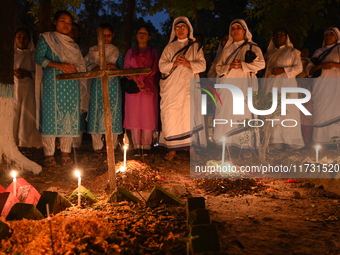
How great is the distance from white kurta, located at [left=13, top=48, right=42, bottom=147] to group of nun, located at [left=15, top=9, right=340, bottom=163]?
2 centimetres

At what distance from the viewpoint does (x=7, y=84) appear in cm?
496

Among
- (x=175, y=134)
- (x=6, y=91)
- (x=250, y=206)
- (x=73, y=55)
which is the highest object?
(x=73, y=55)

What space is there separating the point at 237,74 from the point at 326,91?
2241 mm

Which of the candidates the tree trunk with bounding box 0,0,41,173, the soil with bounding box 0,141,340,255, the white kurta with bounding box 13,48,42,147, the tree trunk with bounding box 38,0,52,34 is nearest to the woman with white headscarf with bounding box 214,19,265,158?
the soil with bounding box 0,141,340,255

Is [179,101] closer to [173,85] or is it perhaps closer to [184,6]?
[173,85]

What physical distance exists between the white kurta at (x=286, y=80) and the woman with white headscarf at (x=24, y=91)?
466cm

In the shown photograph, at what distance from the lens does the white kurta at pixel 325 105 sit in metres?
6.94

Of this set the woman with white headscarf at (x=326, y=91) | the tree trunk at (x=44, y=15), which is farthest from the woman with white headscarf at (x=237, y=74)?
the tree trunk at (x=44, y=15)

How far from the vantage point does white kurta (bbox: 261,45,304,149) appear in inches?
253

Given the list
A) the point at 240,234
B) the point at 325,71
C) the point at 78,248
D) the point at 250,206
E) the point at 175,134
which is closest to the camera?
the point at 78,248

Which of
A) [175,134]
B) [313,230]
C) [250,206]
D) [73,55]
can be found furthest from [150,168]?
[313,230]

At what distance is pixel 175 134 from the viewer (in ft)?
20.0

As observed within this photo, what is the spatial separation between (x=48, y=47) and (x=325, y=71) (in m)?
5.50

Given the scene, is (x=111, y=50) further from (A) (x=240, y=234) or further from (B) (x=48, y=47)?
(A) (x=240, y=234)
